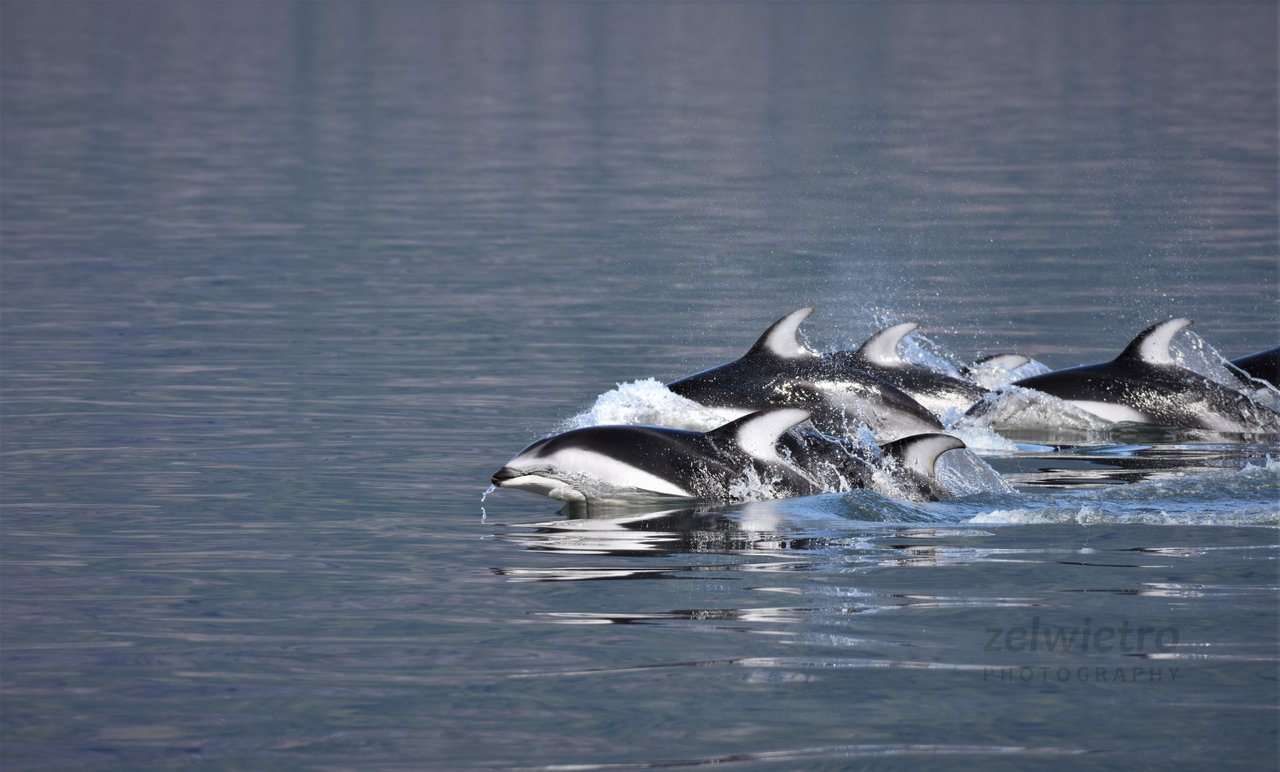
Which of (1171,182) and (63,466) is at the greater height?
(1171,182)

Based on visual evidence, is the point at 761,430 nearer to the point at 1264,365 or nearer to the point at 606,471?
the point at 606,471

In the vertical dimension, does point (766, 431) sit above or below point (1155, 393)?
above

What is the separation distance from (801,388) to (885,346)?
49.3 inches

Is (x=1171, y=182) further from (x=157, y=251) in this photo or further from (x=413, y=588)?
(x=413, y=588)

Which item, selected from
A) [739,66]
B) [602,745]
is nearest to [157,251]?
[602,745]

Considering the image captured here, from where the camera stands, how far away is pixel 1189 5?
186 m

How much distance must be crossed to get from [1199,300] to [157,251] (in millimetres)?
14105

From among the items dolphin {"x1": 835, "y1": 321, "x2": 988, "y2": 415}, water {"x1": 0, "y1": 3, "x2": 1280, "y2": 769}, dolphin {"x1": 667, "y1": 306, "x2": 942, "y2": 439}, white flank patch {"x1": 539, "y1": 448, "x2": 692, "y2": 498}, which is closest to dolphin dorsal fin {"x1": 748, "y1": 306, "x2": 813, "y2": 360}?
dolphin {"x1": 667, "y1": 306, "x2": 942, "y2": 439}

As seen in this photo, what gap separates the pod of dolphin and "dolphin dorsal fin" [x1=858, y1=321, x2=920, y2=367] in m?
0.01

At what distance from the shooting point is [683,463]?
1268 cm

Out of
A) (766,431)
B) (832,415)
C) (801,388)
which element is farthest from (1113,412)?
(766,431)

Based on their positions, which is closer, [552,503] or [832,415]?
[552,503]

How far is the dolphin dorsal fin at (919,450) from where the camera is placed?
1269cm

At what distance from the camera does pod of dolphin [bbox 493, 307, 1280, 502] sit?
498 inches
